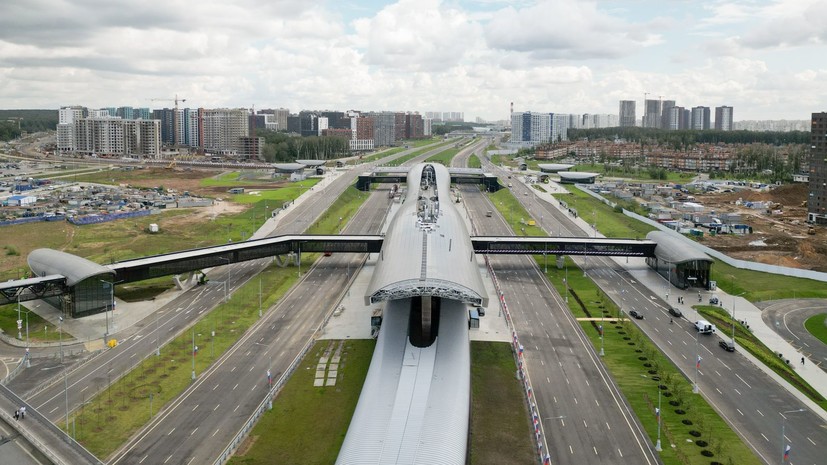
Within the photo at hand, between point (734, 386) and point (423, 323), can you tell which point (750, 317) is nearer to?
point (734, 386)

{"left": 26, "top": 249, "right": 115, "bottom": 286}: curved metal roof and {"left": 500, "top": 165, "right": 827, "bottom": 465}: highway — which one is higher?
{"left": 26, "top": 249, "right": 115, "bottom": 286}: curved metal roof

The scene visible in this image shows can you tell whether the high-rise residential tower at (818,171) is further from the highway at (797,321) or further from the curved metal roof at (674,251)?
the highway at (797,321)

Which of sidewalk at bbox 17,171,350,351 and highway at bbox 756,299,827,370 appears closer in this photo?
highway at bbox 756,299,827,370

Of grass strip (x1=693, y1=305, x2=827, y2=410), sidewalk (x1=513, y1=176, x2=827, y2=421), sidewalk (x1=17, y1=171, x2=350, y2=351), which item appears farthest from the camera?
sidewalk (x1=17, y1=171, x2=350, y2=351)

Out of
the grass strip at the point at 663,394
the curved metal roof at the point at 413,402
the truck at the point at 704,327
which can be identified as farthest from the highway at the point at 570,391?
the truck at the point at 704,327

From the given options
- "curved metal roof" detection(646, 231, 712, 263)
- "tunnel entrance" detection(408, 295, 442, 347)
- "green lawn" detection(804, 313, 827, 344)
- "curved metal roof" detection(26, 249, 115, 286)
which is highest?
"curved metal roof" detection(646, 231, 712, 263)

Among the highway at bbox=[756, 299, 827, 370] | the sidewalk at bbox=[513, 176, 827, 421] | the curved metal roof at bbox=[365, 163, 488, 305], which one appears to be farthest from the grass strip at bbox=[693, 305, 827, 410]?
the curved metal roof at bbox=[365, 163, 488, 305]

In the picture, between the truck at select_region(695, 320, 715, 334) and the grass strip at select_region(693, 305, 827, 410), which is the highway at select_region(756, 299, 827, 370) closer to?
the grass strip at select_region(693, 305, 827, 410)

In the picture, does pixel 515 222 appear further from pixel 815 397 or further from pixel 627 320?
pixel 815 397
